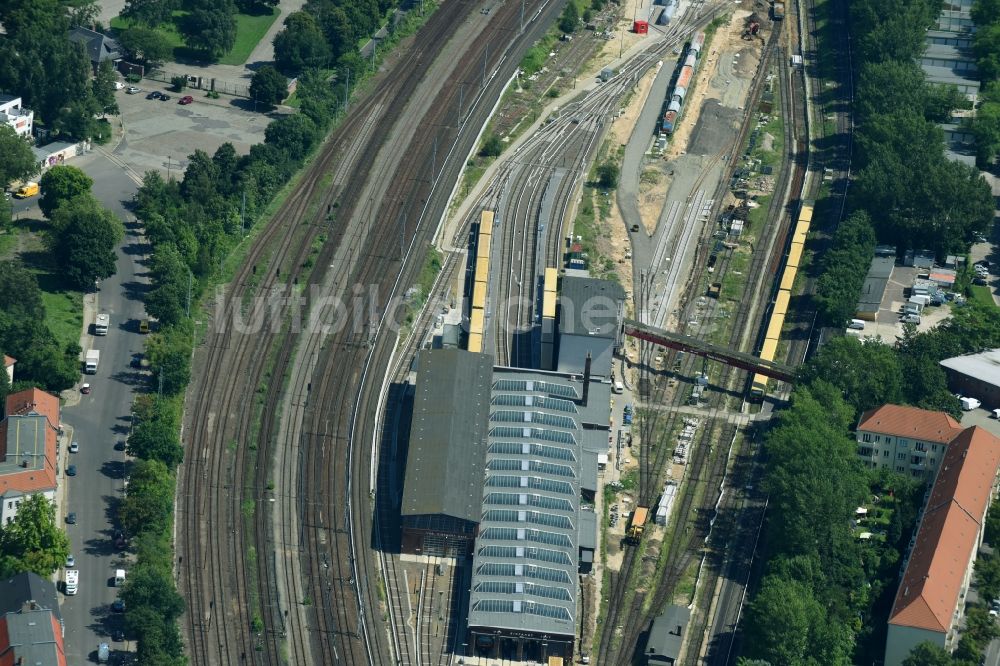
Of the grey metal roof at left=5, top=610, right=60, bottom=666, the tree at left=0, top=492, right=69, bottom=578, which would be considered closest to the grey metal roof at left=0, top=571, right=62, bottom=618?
the grey metal roof at left=5, top=610, right=60, bottom=666

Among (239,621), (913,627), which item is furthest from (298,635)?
(913,627)

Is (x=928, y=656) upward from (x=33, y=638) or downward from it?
upward

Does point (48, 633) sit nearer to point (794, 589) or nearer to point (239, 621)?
point (239, 621)

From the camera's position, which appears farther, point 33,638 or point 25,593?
point 25,593

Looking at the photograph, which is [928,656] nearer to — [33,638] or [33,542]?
[33,638]

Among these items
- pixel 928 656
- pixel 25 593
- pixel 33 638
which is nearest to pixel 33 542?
pixel 25 593

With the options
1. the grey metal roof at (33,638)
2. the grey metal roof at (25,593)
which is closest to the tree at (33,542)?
the grey metal roof at (25,593)
